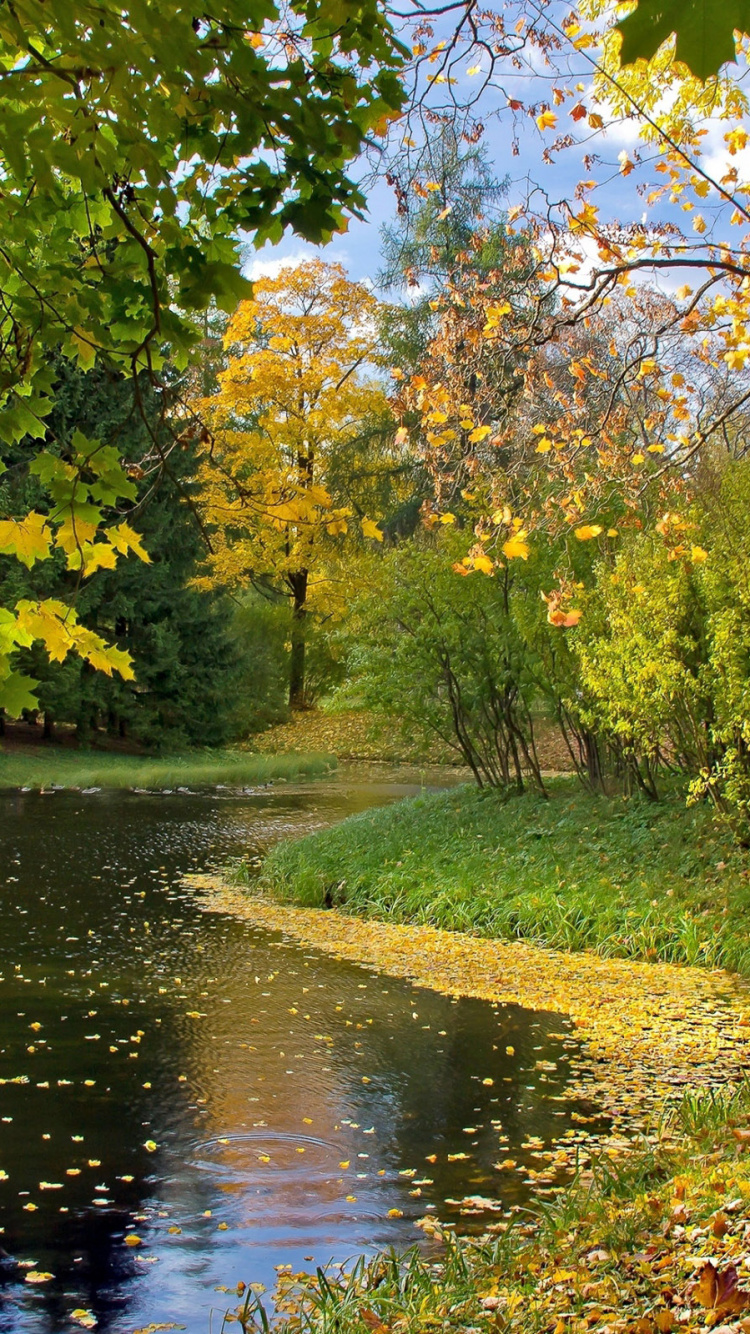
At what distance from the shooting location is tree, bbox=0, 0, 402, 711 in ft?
8.77

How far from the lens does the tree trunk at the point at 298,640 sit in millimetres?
26453

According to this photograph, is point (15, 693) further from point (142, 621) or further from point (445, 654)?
point (142, 621)

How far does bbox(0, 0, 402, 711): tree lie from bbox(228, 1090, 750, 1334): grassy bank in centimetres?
198

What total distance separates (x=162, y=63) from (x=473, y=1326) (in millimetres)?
3279

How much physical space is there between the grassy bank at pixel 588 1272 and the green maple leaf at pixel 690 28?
2.52 meters

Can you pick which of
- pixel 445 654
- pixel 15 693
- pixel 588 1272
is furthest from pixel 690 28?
pixel 445 654

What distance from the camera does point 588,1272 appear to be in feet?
9.64

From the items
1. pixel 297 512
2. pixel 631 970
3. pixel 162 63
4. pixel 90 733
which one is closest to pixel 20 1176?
pixel 297 512

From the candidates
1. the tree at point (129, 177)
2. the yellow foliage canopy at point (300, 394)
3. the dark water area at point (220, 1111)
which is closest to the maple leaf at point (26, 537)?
the tree at point (129, 177)

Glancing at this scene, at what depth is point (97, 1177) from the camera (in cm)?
424

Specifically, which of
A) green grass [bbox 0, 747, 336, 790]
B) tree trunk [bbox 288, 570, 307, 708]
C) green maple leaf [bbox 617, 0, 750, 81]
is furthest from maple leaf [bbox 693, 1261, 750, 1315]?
tree trunk [bbox 288, 570, 307, 708]

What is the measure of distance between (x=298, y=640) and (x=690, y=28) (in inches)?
1019

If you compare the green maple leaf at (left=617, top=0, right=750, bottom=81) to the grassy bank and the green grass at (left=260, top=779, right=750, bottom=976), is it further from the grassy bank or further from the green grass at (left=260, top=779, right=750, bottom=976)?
the green grass at (left=260, top=779, right=750, bottom=976)

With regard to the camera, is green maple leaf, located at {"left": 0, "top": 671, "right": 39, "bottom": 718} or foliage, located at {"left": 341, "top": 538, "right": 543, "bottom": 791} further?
foliage, located at {"left": 341, "top": 538, "right": 543, "bottom": 791}
